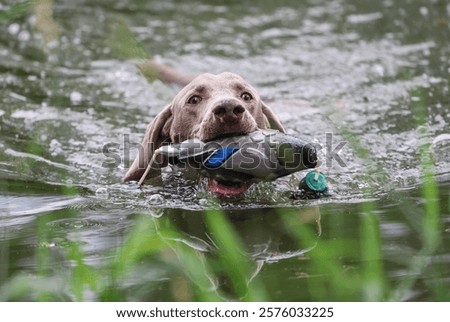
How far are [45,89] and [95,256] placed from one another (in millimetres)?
4598

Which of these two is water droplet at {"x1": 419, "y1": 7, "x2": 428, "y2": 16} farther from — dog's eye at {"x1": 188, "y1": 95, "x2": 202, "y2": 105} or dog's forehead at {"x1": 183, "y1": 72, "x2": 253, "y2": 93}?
dog's eye at {"x1": 188, "y1": 95, "x2": 202, "y2": 105}

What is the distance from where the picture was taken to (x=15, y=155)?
19.6 ft

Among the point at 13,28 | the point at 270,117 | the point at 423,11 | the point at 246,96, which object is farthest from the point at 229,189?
the point at 423,11

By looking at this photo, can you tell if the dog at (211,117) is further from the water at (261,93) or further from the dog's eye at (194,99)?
the water at (261,93)

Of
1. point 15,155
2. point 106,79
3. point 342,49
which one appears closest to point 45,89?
point 106,79

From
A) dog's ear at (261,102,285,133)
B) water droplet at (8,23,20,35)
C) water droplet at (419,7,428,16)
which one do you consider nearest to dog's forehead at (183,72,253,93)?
dog's ear at (261,102,285,133)

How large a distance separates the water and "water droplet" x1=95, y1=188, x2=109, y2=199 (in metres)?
0.01

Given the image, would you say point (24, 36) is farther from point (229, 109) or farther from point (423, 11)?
point (229, 109)

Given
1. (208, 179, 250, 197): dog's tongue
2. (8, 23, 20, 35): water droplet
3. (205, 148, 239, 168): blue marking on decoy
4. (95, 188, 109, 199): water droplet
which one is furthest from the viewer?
(8, 23, 20, 35): water droplet

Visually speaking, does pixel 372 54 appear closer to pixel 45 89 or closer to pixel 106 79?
pixel 106 79

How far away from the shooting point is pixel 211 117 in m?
4.48

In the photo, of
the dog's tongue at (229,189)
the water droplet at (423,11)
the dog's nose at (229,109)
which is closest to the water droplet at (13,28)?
the water droplet at (423,11)

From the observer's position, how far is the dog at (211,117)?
4.45m

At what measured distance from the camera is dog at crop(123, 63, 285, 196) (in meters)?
4.45
